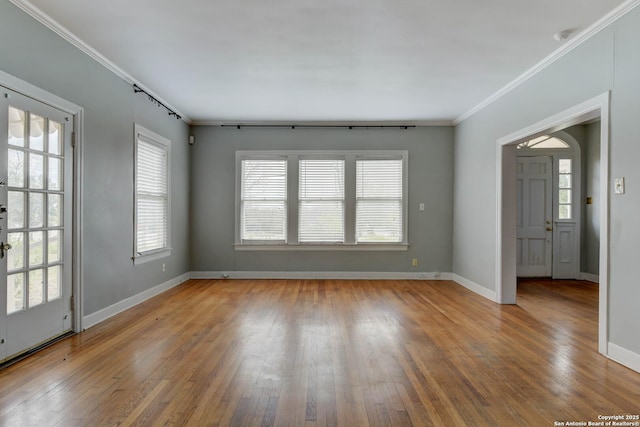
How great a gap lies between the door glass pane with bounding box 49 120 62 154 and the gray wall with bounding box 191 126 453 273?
10.8ft

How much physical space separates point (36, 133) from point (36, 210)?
0.67 metres

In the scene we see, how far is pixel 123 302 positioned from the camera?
4.47 metres

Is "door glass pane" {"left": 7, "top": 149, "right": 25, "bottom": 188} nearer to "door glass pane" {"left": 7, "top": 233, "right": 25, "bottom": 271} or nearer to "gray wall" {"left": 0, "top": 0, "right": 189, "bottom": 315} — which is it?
"door glass pane" {"left": 7, "top": 233, "right": 25, "bottom": 271}

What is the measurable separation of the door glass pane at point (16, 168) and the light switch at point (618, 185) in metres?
4.88

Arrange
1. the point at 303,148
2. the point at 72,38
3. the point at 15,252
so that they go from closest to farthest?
the point at 15,252
the point at 72,38
the point at 303,148

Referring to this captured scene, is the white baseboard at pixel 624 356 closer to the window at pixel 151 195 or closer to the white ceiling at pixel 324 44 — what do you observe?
the white ceiling at pixel 324 44

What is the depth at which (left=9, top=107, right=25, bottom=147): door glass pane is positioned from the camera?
291 cm

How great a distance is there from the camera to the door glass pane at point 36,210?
3.11 meters

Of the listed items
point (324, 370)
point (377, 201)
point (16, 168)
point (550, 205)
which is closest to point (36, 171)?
point (16, 168)

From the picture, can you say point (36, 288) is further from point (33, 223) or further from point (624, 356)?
point (624, 356)

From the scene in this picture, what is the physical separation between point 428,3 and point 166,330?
3.86 metres

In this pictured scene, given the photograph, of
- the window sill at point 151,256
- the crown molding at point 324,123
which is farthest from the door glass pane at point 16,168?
the crown molding at point 324,123

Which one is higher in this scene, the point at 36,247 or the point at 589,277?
the point at 36,247

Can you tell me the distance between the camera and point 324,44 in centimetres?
357
